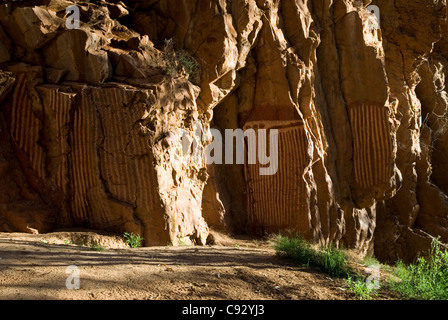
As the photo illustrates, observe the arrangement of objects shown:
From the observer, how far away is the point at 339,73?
32.4 ft

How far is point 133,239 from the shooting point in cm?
606

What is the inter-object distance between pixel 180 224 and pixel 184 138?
1373 mm

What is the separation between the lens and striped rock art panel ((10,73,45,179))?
6.13m

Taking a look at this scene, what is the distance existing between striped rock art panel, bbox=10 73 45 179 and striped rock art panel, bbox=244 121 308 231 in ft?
12.8

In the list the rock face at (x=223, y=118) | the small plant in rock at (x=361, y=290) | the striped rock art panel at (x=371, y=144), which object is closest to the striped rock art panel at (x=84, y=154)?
the rock face at (x=223, y=118)

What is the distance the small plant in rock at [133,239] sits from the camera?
599cm

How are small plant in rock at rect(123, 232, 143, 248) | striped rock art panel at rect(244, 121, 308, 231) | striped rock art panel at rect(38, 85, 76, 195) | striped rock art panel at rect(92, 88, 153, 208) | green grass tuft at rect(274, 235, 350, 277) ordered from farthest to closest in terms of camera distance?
1. striped rock art panel at rect(244, 121, 308, 231)
2. striped rock art panel at rect(92, 88, 153, 208)
3. striped rock art panel at rect(38, 85, 76, 195)
4. small plant in rock at rect(123, 232, 143, 248)
5. green grass tuft at rect(274, 235, 350, 277)

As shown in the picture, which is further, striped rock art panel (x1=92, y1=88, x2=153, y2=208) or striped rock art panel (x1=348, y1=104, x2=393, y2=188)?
striped rock art panel (x1=348, y1=104, x2=393, y2=188)

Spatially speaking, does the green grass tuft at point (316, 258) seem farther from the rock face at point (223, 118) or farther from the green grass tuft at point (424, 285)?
the rock face at point (223, 118)

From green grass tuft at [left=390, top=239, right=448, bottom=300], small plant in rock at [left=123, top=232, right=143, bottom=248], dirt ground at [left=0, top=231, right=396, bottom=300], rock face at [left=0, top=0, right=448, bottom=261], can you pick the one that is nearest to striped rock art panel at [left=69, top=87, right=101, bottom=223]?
rock face at [left=0, top=0, right=448, bottom=261]

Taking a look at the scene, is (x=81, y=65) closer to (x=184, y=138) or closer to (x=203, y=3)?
(x=184, y=138)

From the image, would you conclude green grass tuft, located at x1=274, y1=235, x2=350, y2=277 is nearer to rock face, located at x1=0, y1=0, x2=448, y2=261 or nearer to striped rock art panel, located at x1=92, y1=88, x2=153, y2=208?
rock face, located at x1=0, y1=0, x2=448, y2=261
